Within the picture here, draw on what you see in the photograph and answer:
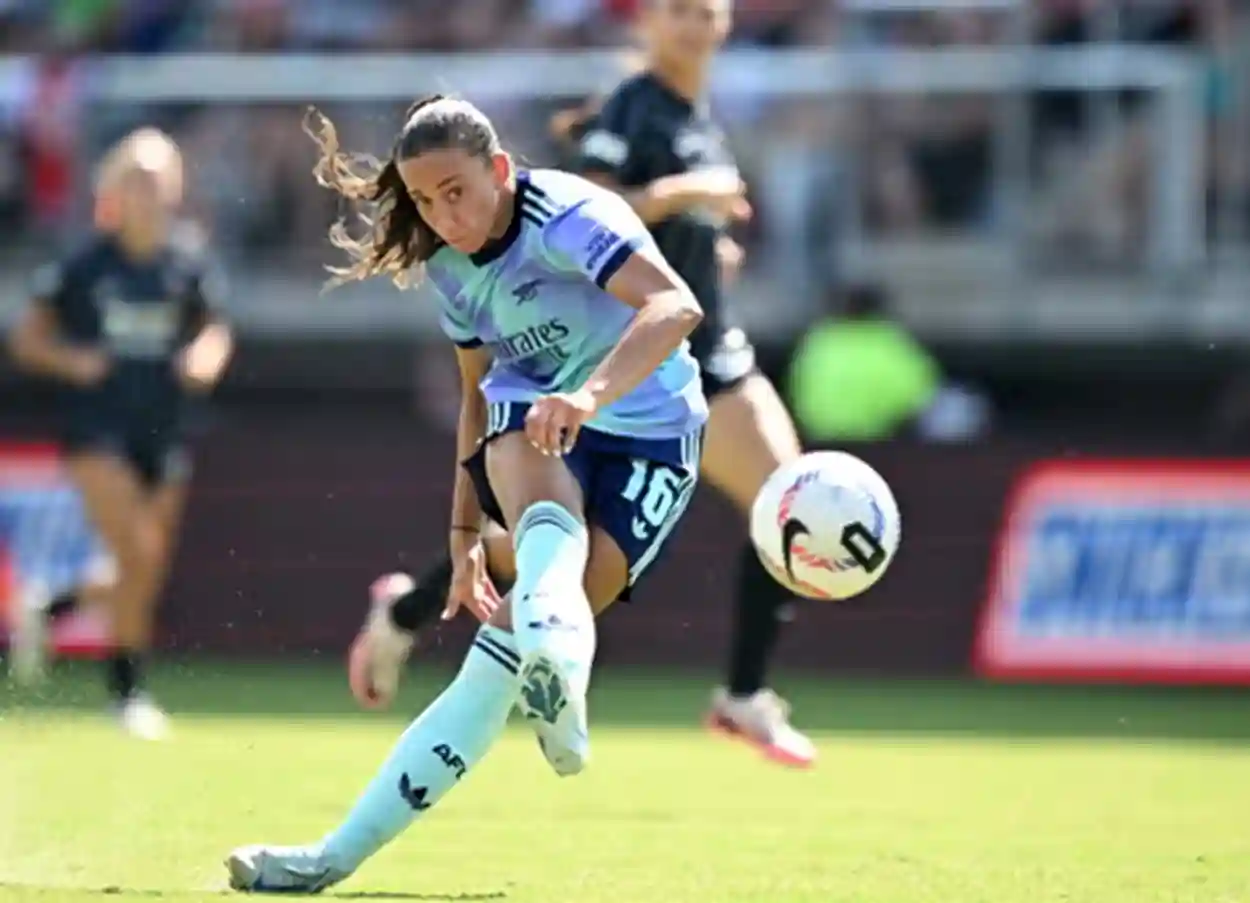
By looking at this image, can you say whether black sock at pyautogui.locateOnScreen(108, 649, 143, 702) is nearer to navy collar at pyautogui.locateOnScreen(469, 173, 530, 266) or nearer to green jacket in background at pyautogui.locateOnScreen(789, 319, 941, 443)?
green jacket in background at pyautogui.locateOnScreen(789, 319, 941, 443)

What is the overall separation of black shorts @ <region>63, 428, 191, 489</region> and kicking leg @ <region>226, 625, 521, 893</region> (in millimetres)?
6357

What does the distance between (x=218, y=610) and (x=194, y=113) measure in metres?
3.74

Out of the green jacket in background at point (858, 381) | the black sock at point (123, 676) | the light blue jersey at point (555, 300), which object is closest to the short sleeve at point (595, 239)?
the light blue jersey at point (555, 300)

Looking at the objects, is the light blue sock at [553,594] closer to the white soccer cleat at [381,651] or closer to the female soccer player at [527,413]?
the female soccer player at [527,413]

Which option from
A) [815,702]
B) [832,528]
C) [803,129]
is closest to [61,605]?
[815,702]

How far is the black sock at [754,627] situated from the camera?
9.48 metres

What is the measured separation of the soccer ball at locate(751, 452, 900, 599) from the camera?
22.4ft

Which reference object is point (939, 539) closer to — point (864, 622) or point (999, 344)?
point (864, 622)

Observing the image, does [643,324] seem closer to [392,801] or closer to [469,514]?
[469,514]

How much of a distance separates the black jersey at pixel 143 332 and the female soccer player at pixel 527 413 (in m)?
6.02

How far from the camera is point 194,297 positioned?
41.2 feet

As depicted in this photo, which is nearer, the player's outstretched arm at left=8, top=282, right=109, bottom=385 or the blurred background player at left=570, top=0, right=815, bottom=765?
the blurred background player at left=570, top=0, right=815, bottom=765

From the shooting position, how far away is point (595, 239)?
19.9 ft

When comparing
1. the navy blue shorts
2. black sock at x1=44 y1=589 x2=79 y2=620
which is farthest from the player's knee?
the navy blue shorts
